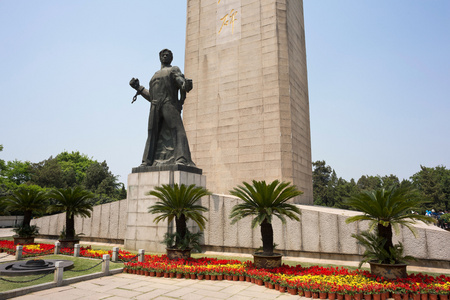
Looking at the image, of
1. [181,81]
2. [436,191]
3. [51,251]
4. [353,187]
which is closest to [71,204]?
[51,251]

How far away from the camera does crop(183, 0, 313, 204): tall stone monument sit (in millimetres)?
21438

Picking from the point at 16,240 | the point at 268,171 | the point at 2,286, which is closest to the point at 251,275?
the point at 2,286

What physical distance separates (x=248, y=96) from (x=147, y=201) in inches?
447

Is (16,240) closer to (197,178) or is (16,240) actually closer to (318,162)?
(197,178)

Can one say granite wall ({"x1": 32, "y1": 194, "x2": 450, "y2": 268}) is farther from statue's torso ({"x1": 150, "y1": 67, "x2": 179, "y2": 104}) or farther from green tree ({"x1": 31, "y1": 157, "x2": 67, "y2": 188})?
green tree ({"x1": 31, "y1": 157, "x2": 67, "y2": 188})

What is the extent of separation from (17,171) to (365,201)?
58.4 metres

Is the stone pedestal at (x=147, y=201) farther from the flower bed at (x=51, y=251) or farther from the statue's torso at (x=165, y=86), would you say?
the statue's torso at (x=165, y=86)

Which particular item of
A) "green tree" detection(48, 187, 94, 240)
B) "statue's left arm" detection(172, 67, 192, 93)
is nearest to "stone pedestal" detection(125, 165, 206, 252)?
"green tree" detection(48, 187, 94, 240)

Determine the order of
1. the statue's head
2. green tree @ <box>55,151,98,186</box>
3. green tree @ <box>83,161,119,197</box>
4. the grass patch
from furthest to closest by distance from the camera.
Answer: green tree @ <box>55,151,98,186</box> < green tree @ <box>83,161,119,197</box> < the statue's head < the grass patch

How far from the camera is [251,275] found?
9.26 m

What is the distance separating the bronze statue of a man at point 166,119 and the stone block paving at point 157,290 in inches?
284

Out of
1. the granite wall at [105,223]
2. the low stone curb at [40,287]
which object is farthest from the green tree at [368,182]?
the low stone curb at [40,287]

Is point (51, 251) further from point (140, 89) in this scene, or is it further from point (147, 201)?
A: point (140, 89)

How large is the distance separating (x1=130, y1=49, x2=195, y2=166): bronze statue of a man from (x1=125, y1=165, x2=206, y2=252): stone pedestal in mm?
620
